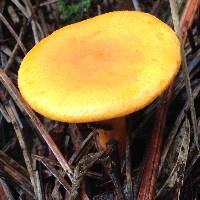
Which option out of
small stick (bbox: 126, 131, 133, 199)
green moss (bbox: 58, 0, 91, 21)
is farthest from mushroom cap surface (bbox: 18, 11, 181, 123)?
green moss (bbox: 58, 0, 91, 21)

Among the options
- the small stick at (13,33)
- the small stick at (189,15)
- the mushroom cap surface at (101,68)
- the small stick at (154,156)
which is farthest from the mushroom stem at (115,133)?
the small stick at (13,33)

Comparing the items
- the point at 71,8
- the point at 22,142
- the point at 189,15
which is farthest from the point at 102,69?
the point at 71,8

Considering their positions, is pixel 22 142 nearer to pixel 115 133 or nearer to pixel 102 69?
pixel 115 133

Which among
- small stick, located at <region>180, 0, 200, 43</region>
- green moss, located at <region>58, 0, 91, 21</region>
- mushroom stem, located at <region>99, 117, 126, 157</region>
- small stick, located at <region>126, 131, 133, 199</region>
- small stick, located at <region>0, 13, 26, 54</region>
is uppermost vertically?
small stick, located at <region>0, 13, 26, 54</region>

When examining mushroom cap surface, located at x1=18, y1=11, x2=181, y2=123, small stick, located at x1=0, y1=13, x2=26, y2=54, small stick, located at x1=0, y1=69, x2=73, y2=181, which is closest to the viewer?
mushroom cap surface, located at x1=18, y1=11, x2=181, y2=123

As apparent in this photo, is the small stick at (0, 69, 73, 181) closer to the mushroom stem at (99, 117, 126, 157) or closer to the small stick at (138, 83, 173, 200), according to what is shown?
the mushroom stem at (99, 117, 126, 157)

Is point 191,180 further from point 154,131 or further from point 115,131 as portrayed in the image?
point 115,131
